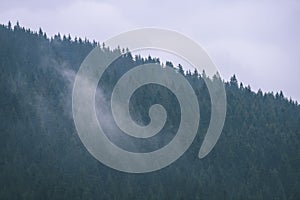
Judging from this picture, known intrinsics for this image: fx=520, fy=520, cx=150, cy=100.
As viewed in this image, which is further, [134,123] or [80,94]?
[80,94]

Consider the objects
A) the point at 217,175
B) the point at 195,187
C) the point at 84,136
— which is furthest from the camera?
the point at 84,136

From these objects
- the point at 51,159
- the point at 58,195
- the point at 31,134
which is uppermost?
the point at 31,134

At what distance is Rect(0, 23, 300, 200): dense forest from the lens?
11365 cm

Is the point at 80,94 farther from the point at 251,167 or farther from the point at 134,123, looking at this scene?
the point at 251,167

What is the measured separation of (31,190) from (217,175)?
151 feet

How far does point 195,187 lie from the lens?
116438mm

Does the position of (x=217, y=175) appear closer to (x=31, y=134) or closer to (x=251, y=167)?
(x=251, y=167)

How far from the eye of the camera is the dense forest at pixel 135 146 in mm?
113650

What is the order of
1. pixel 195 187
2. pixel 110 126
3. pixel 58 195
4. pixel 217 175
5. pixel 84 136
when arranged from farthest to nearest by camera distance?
1. pixel 110 126
2. pixel 84 136
3. pixel 217 175
4. pixel 195 187
5. pixel 58 195

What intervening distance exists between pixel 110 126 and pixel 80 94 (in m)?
26.4

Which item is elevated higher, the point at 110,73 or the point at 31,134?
the point at 110,73

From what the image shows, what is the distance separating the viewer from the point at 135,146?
142 m

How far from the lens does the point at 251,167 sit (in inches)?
5192

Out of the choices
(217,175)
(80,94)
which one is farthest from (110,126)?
(217,175)
